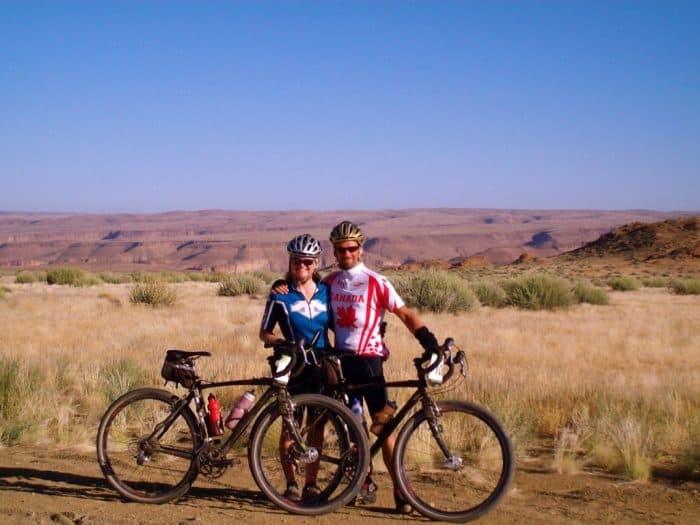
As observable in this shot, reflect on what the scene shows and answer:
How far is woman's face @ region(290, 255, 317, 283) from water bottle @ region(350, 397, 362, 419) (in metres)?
0.86

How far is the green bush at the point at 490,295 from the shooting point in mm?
21406

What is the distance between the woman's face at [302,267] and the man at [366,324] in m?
0.19

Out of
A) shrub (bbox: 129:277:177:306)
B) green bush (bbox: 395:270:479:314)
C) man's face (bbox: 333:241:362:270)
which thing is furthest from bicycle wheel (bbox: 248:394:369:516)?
shrub (bbox: 129:277:177:306)

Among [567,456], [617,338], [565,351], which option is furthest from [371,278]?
[617,338]

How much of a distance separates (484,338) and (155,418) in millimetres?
8257

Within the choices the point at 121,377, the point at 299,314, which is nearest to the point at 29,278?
the point at 121,377

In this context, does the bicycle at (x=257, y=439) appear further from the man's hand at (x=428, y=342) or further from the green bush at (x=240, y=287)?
the green bush at (x=240, y=287)

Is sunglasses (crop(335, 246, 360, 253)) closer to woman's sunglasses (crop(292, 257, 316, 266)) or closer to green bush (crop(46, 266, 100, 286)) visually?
woman's sunglasses (crop(292, 257, 316, 266))

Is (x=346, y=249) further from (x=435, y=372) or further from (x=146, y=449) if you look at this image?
(x=146, y=449)

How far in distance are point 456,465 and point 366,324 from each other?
1.06 metres

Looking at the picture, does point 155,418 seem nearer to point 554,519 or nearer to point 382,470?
point 382,470

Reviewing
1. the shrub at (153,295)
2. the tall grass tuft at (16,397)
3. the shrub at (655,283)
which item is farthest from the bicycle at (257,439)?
the shrub at (655,283)

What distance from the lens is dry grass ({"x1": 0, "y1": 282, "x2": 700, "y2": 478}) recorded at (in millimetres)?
6262

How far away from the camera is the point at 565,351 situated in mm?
11531
